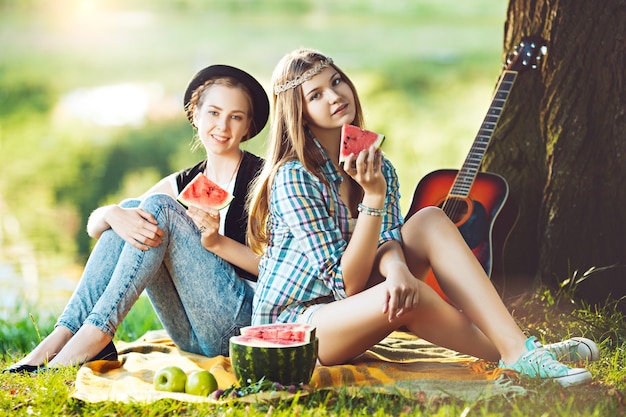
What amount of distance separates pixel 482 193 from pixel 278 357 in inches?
83.6

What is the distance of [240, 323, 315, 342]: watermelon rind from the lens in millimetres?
3561

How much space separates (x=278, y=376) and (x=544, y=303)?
7.22 ft

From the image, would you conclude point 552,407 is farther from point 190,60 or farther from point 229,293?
point 190,60

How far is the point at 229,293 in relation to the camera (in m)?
4.14

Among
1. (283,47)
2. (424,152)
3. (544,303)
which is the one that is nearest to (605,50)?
(544,303)

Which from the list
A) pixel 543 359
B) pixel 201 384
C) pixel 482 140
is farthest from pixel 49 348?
pixel 482 140

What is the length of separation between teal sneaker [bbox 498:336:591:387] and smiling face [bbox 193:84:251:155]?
1.79m

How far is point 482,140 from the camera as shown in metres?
5.08

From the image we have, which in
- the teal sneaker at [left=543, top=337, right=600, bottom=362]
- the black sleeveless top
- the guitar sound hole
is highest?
the black sleeveless top

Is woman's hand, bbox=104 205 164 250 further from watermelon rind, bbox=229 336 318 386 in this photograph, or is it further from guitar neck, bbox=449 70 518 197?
guitar neck, bbox=449 70 518 197

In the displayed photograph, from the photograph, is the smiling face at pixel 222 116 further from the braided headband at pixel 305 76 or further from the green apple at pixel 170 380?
the green apple at pixel 170 380

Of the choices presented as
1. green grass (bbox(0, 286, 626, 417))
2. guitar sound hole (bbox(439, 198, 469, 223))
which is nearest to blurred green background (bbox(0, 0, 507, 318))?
guitar sound hole (bbox(439, 198, 469, 223))

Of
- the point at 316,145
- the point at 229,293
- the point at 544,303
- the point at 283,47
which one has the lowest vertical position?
the point at 544,303

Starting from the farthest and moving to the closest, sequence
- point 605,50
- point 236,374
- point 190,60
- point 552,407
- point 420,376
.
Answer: point 190,60
point 605,50
point 420,376
point 236,374
point 552,407
